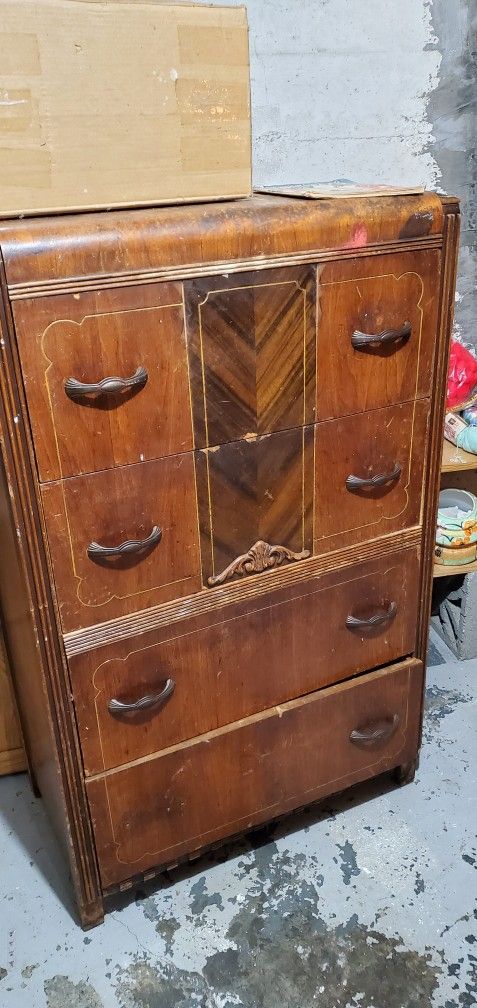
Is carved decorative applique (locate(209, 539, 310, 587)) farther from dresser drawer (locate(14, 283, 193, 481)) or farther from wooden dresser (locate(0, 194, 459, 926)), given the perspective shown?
dresser drawer (locate(14, 283, 193, 481))

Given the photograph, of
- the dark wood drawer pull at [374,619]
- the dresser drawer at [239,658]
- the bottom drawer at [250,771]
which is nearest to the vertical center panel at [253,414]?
the dresser drawer at [239,658]

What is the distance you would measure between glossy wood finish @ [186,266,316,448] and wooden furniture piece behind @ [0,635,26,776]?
0.88 metres

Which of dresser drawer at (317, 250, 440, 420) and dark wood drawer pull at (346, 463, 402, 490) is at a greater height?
dresser drawer at (317, 250, 440, 420)

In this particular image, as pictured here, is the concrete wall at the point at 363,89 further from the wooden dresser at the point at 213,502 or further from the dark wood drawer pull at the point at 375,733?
Answer: the dark wood drawer pull at the point at 375,733

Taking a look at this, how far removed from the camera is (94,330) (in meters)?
1.16

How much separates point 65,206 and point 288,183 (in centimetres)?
98

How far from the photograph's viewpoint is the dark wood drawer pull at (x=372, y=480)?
1.49m

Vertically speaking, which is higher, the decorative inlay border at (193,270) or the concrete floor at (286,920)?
the decorative inlay border at (193,270)

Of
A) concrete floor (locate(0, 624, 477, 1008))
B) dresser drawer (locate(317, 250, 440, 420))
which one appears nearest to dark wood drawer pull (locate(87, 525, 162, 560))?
dresser drawer (locate(317, 250, 440, 420))

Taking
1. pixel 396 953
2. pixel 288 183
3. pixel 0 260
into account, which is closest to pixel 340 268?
pixel 0 260

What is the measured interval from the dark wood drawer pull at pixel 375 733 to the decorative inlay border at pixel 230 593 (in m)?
0.40

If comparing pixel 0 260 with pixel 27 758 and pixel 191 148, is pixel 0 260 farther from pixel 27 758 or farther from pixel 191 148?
pixel 27 758

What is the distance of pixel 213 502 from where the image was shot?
137 cm

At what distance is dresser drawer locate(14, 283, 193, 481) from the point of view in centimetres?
113
